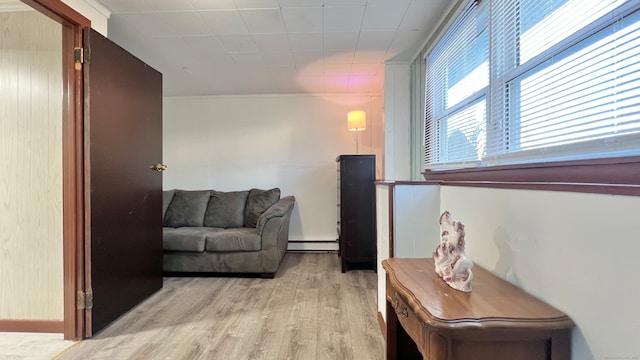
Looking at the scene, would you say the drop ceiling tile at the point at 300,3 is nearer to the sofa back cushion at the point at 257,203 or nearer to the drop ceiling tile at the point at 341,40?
the drop ceiling tile at the point at 341,40

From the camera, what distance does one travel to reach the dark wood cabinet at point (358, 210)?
339 cm

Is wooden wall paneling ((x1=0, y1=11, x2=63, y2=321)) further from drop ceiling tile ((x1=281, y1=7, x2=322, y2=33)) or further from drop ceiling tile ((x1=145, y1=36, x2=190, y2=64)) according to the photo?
drop ceiling tile ((x1=281, y1=7, x2=322, y2=33))

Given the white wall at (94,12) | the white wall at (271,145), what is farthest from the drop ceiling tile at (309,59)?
the white wall at (94,12)

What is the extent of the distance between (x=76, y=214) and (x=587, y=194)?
2535 millimetres

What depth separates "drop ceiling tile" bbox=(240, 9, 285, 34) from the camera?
7.13 ft

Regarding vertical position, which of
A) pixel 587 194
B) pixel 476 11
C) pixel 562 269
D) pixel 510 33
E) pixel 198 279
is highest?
pixel 476 11

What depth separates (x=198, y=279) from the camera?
3.25 metres

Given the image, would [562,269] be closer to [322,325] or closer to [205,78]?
[322,325]

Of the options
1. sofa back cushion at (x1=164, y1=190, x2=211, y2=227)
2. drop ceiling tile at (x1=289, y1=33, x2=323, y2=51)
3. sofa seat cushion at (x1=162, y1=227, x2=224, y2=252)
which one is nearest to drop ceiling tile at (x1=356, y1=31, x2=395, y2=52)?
drop ceiling tile at (x1=289, y1=33, x2=323, y2=51)

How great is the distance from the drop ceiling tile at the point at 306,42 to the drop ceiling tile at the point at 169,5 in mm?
794

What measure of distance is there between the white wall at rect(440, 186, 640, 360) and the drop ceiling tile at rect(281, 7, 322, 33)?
1718 millimetres

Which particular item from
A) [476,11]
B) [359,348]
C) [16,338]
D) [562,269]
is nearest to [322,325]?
[359,348]

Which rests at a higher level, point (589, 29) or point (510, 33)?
point (510, 33)

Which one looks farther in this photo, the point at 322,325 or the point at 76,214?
the point at 322,325
